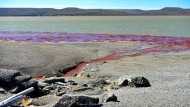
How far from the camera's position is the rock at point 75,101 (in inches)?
522

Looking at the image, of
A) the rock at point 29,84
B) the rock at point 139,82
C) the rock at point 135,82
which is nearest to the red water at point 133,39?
the rock at point 29,84

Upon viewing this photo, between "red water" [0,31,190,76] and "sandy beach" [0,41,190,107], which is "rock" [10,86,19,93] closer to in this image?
"sandy beach" [0,41,190,107]

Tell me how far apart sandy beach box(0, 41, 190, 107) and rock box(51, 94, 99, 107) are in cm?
53

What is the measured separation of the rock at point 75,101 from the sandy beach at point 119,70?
53 cm

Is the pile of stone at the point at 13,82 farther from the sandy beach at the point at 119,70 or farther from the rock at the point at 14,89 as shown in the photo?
the sandy beach at the point at 119,70

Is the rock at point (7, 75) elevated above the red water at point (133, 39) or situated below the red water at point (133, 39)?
above

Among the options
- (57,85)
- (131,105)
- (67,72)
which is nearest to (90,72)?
(67,72)

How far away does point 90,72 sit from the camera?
2388cm

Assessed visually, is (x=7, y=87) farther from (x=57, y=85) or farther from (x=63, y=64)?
(x=63, y=64)

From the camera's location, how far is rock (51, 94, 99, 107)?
1327 centimetres

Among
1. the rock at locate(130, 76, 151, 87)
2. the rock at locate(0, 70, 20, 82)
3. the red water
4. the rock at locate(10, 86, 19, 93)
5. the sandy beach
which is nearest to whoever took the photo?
the sandy beach

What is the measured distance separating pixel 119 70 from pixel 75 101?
443 inches

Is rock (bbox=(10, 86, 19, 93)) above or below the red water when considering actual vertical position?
above

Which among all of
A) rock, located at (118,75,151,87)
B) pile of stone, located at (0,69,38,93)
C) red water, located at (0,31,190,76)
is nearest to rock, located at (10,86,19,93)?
pile of stone, located at (0,69,38,93)
